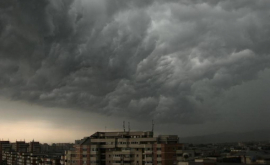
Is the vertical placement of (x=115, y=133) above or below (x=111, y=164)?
above

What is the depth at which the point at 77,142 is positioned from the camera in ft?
369

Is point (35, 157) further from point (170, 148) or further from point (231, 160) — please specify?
point (231, 160)

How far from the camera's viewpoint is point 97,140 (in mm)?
102812

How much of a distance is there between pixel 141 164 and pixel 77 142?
88.2 feet

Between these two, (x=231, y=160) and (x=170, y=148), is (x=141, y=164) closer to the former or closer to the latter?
(x=170, y=148)

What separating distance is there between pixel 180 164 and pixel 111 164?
39722 millimetres

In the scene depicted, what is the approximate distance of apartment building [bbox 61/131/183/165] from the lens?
298 ft

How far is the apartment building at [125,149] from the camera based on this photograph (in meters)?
90.9

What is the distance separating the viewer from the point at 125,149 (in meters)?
97.8

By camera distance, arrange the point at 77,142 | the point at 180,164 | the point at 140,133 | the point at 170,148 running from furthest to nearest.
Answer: the point at 77,142 < the point at 140,133 < the point at 170,148 < the point at 180,164

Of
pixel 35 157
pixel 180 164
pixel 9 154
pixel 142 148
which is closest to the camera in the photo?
pixel 180 164

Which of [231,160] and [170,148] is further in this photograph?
[170,148]

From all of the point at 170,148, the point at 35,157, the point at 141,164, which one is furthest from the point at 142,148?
the point at 35,157

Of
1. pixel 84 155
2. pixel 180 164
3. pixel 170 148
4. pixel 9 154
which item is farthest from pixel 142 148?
pixel 9 154
